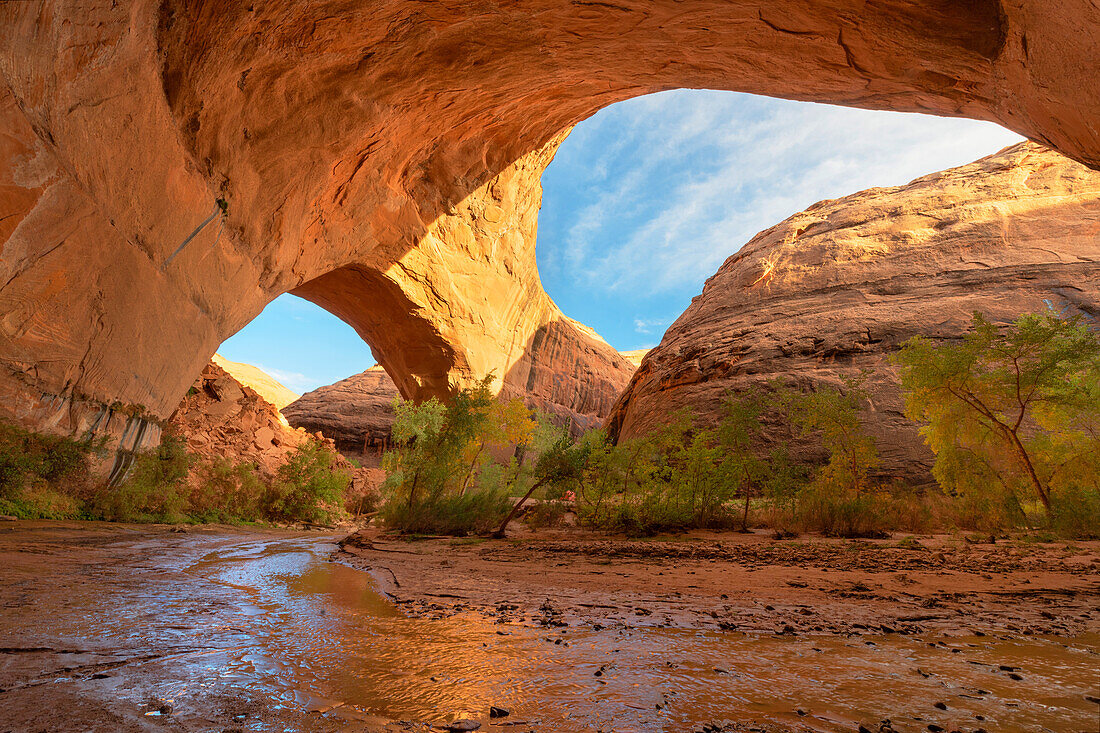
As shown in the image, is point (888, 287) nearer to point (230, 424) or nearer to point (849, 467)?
point (849, 467)

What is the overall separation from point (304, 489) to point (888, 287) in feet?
63.0

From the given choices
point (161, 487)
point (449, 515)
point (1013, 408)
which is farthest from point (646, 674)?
point (1013, 408)

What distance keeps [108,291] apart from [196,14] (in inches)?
145

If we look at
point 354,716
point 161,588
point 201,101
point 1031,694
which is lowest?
point 161,588

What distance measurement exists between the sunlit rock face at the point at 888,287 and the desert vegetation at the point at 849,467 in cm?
391

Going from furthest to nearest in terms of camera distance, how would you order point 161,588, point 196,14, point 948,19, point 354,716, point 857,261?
1. point 857,261
2. point 196,14
3. point 948,19
4. point 161,588
5. point 354,716

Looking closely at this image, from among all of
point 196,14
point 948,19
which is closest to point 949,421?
point 948,19

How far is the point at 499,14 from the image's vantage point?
7301 mm

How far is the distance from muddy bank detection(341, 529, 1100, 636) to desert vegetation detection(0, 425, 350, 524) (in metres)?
4.33

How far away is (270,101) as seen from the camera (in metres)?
8.03

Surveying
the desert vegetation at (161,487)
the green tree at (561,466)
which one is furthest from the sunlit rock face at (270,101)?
the green tree at (561,466)

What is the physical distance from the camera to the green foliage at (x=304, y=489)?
12.3m

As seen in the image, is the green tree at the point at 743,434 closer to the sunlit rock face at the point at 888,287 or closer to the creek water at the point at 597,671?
the sunlit rock face at the point at 888,287

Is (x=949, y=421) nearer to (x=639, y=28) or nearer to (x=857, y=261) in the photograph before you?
(x=639, y=28)
